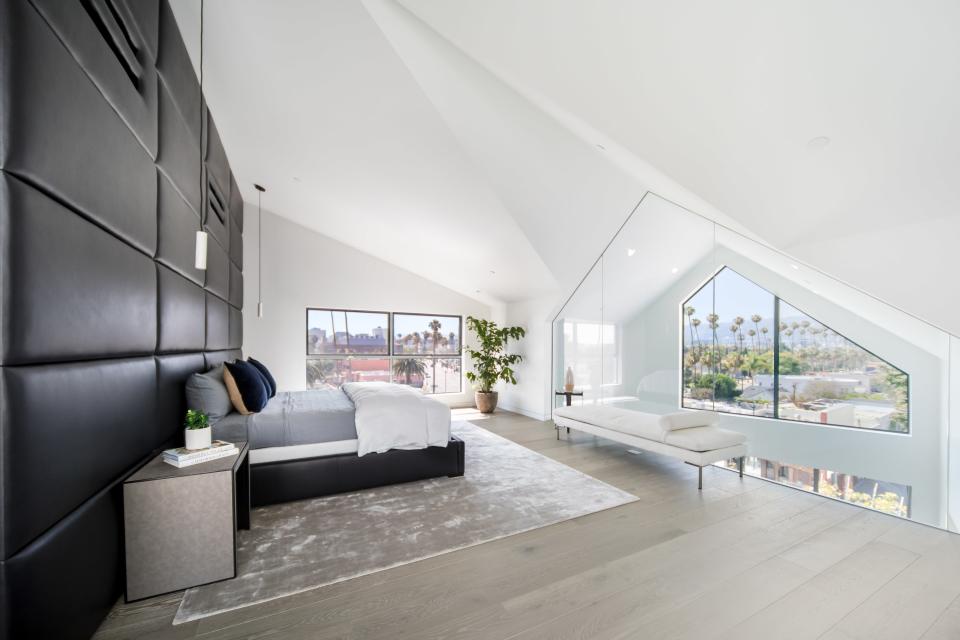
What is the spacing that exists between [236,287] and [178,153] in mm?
2843

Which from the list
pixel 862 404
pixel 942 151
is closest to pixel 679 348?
pixel 862 404

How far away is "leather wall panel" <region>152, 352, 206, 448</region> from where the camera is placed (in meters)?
2.39

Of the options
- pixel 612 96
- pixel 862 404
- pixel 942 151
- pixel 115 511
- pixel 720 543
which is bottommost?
pixel 720 543

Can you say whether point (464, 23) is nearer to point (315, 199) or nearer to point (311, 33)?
point (311, 33)

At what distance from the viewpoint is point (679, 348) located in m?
4.23

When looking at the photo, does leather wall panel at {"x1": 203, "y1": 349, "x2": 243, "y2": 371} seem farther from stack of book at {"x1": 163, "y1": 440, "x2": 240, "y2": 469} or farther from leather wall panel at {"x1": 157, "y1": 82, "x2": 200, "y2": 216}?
stack of book at {"x1": 163, "y1": 440, "x2": 240, "y2": 469}

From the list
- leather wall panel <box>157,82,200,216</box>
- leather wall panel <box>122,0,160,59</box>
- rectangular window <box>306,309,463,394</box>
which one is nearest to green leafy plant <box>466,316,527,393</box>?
rectangular window <box>306,309,463,394</box>

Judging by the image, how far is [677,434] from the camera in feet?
11.7

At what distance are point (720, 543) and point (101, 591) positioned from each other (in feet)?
10.3

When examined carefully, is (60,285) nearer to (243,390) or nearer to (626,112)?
(243,390)

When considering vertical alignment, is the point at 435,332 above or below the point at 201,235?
below

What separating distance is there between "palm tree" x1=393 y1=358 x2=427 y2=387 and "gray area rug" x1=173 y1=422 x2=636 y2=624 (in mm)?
3558

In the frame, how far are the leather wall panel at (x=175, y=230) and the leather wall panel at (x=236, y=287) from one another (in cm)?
185

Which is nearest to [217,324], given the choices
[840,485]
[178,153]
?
[178,153]
